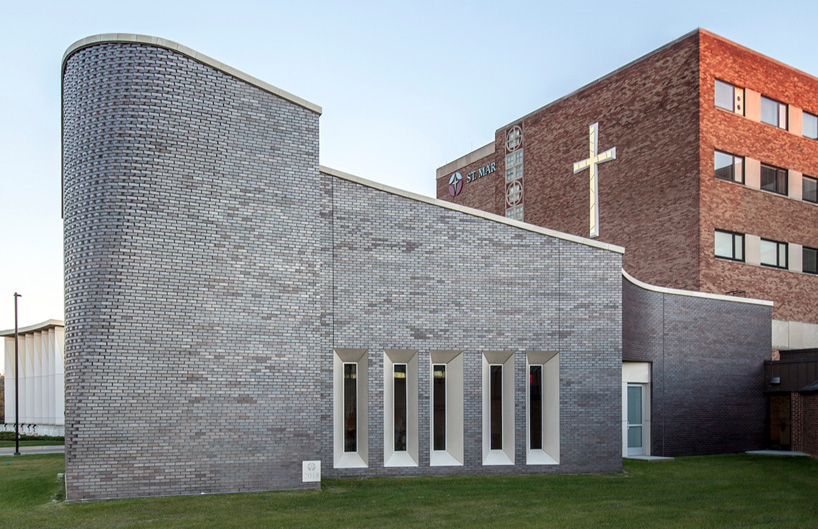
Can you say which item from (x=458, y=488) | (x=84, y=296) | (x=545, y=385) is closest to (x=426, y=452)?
(x=458, y=488)

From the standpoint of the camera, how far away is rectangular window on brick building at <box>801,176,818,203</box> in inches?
1355

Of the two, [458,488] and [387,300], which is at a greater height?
[387,300]

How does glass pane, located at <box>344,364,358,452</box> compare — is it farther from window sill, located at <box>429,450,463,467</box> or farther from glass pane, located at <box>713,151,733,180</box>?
glass pane, located at <box>713,151,733,180</box>

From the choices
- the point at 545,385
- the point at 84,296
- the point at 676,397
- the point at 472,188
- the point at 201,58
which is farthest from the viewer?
the point at 472,188

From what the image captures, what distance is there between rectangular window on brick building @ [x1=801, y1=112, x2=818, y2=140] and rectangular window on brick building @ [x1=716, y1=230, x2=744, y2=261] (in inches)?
284

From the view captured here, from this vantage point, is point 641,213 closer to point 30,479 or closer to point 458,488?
point 458,488

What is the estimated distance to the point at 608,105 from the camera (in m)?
Result: 35.4

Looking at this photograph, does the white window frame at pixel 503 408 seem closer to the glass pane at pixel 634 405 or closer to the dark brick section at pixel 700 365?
the dark brick section at pixel 700 365

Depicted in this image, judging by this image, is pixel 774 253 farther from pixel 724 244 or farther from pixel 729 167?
pixel 729 167

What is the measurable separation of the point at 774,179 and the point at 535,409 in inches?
765

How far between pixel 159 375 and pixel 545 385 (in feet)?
34.4

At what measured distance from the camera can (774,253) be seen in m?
33.0

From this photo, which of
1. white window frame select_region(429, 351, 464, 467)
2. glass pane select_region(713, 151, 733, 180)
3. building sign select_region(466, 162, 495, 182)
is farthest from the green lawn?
glass pane select_region(713, 151, 733, 180)

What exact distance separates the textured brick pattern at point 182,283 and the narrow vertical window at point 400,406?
117 inches
